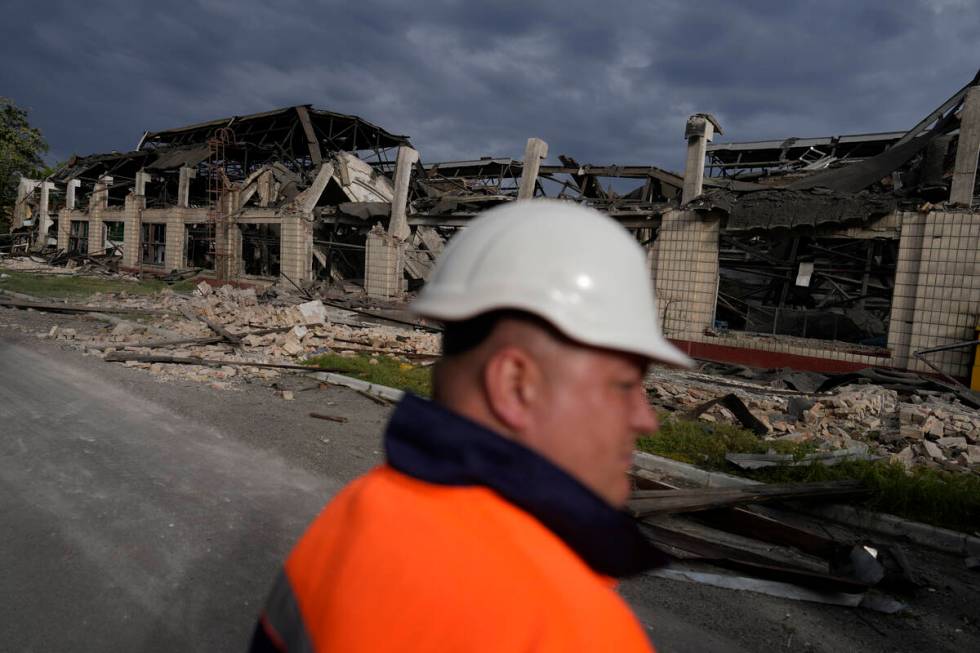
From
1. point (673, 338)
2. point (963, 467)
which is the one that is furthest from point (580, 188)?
point (963, 467)

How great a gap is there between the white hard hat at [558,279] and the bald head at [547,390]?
3 centimetres

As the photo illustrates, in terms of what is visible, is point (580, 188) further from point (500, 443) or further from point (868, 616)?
point (500, 443)

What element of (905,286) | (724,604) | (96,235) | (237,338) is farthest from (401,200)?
(96,235)

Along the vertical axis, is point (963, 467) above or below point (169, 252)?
below

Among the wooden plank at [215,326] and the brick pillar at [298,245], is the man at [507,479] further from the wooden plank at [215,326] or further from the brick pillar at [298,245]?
the brick pillar at [298,245]

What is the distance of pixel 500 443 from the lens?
690 millimetres

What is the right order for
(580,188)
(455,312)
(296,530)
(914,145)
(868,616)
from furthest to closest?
(580,188) < (914,145) < (296,530) < (868,616) < (455,312)

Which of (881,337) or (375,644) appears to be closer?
(375,644)

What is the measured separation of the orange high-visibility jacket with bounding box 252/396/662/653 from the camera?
0.58 metres

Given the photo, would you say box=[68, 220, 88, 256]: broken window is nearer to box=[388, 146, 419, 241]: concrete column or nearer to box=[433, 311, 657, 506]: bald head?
box=[388, 146, 419, 241]: concrete column

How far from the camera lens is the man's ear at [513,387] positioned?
29.0 inches

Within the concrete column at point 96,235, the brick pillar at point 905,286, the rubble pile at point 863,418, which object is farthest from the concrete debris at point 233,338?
the concrete column at point 96,235

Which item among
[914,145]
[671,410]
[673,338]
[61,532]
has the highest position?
[914,145]

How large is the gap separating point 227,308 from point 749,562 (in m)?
12.7
